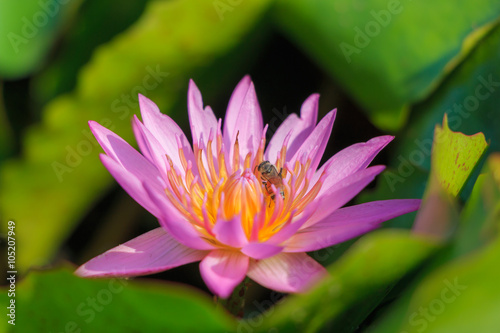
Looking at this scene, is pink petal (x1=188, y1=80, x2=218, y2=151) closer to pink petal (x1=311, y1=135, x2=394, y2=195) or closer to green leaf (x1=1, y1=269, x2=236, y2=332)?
pink petal (x1=311, y1=135, x2=394, y2=195)

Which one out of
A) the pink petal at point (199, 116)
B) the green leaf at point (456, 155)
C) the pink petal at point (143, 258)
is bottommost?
the green leaf at point (456, 155)

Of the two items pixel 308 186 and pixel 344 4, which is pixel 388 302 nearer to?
pixel 308 186

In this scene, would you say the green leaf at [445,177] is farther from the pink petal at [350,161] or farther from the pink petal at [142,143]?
the pink petal at [142,143]

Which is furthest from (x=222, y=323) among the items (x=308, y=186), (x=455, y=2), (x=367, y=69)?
(x=455, y=2)

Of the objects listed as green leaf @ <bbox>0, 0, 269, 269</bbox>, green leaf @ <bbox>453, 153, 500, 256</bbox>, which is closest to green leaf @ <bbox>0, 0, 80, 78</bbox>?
green leaf @ <bbox>0, 0, 269, 269</bbox>

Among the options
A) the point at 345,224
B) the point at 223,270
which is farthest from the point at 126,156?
the point at 345,224

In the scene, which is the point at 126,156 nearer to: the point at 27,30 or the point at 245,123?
the point at 245,123

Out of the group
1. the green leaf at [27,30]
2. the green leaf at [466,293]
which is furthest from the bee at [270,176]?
the green leaf at [27,30]
